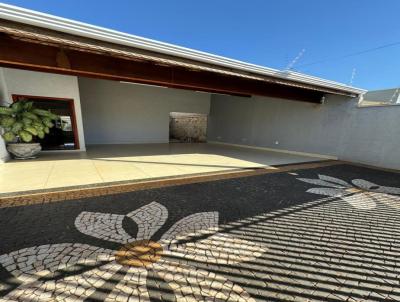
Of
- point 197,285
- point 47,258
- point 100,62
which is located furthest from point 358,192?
point 100,62

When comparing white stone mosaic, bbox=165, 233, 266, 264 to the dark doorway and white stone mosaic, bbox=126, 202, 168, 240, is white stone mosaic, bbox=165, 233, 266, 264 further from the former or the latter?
the dark doorway

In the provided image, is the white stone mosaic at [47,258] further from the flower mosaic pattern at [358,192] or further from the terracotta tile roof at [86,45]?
the flower mosaic pattern at [358,192]

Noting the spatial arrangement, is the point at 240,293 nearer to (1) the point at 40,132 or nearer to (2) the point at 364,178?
(2) the point at 364,178

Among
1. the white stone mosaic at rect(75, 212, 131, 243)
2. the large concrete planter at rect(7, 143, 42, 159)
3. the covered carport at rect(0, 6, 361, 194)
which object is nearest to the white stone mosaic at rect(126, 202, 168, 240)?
the white stone mosaic at rect(75, 212, 131, 243)

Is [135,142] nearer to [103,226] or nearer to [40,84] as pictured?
[40,84]

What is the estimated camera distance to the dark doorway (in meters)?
5.94

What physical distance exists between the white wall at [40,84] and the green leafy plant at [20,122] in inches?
26.8

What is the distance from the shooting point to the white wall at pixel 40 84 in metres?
5.14

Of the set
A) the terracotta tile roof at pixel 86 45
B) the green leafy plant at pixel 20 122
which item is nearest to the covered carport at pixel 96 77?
the terracotta tile roof at pixel 86 45

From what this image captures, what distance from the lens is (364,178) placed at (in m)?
4.56

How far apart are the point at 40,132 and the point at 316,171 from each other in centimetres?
785

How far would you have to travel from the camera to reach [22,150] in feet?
16.1

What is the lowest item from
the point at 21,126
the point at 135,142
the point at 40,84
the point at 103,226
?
the point at 135,142

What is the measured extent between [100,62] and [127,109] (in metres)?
5.71
